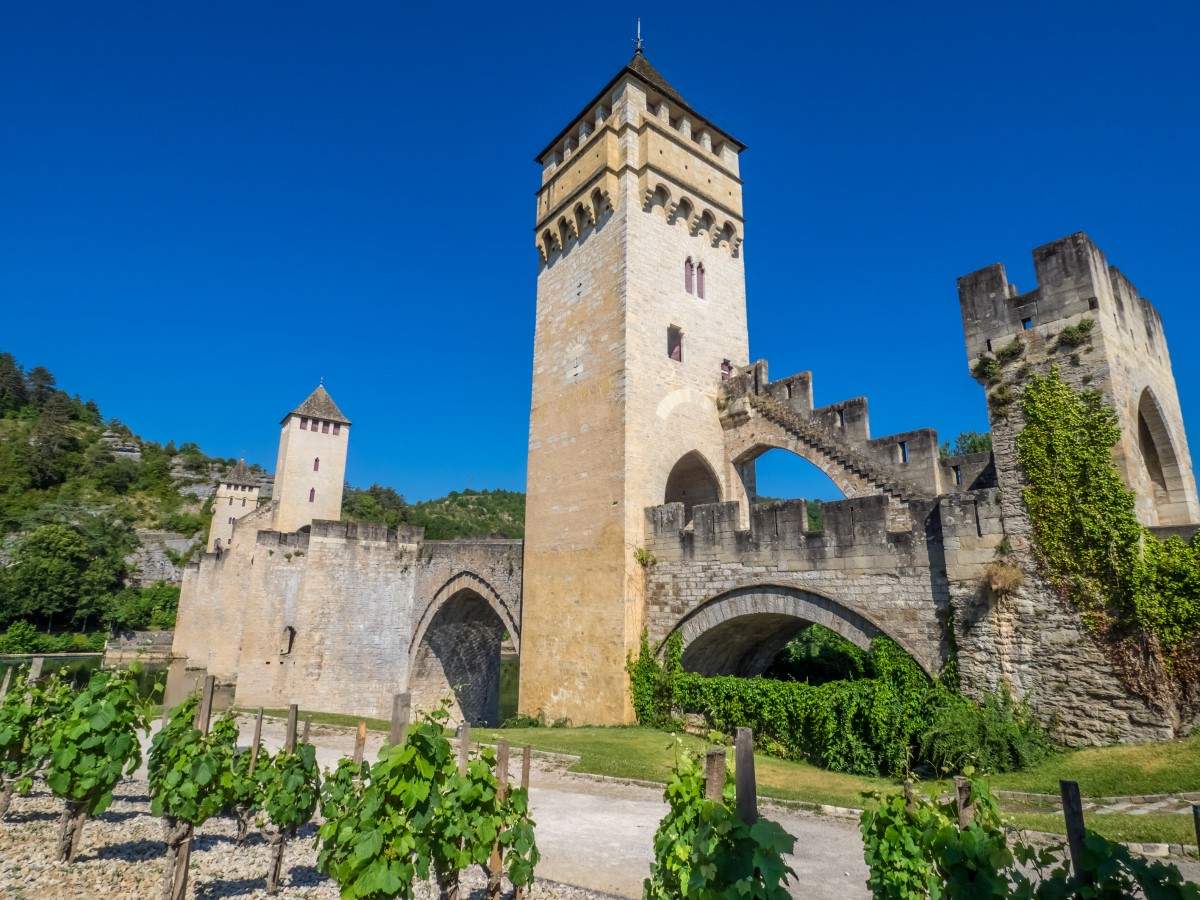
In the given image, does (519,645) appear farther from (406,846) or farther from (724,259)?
(406,846)

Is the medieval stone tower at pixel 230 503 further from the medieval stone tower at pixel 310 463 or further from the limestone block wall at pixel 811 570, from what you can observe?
the limestone block wall at pixel 811 570

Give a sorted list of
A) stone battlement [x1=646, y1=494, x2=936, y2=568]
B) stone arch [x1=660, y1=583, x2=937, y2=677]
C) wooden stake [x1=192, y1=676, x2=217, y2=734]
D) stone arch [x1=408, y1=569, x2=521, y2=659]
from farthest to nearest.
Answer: stone arch [x1=408, y1=569, x2=521, y2=659] → stone arch [x1=660, y1=583, x2=937, y2=677] → stone battlement [x1=646, y1=494, x2=936, y2=568] → wooden stake [x1=192, y1=676, x2=217, y2=734]

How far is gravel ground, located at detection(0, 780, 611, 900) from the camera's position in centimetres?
541

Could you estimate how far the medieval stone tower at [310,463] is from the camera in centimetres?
3616

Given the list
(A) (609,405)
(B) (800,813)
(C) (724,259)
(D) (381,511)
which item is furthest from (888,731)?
(D) (381,511)

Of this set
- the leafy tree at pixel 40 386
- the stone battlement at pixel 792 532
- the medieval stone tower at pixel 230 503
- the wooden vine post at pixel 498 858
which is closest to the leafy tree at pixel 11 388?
the leafy tree at pixel 40 386

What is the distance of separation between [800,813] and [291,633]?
1901 centimetres

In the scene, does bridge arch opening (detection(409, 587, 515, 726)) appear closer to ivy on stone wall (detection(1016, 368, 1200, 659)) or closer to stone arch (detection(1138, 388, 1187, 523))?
ivy on stone wall (detection(1016, 368, 1200, 659))

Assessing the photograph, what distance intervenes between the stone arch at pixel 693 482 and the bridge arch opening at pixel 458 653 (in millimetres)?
7636

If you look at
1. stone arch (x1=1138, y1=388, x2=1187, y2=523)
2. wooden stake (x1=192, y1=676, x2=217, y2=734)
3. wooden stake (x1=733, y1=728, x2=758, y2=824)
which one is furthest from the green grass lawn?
wooden stake (x1=192, y1=676, x2=217, y2=734)

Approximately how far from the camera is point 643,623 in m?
15.0

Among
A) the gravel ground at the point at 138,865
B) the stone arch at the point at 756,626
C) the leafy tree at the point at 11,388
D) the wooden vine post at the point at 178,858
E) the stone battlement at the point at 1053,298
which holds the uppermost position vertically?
the leafy tree at the point at 11,388

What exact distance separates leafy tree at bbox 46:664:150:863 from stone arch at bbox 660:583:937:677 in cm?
1023

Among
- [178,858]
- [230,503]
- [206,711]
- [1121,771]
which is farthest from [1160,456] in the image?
[230,503]
